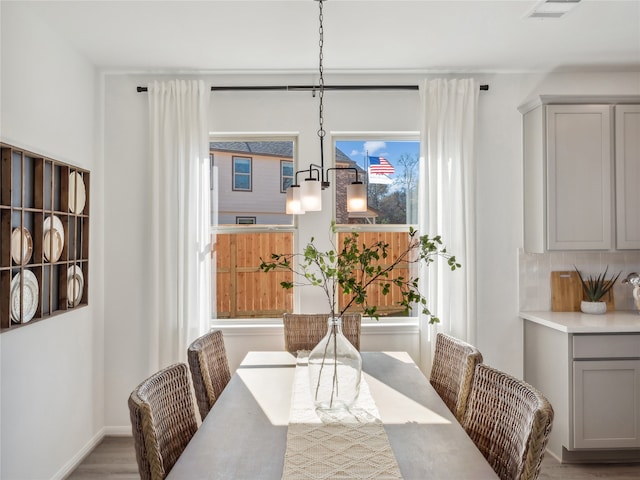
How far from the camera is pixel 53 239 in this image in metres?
2.68

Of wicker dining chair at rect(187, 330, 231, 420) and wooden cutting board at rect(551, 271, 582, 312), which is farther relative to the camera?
wooden cutting board at rect(551, 271, 582, 312)

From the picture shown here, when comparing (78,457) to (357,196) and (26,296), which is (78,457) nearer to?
(26,296)

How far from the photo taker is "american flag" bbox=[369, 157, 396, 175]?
360cm

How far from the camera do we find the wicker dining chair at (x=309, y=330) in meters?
3.10

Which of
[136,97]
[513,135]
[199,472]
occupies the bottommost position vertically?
[199,472]

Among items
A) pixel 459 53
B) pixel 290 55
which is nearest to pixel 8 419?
pixel 290 55

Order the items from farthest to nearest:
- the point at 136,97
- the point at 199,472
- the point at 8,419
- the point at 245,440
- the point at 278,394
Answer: the point at 136,97 → the point at 8,419 → the point at 278,394 → the point at 245,440 → the point at 199,472

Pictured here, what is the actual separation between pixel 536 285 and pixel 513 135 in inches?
43.4

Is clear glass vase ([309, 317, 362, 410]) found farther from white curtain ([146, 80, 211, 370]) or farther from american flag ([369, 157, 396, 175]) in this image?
american flag ([369, 157, 396, 175])

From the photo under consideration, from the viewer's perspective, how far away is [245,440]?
1608 mm

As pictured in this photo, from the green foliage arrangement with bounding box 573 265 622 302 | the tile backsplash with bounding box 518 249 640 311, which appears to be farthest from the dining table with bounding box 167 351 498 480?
the green foliage arrangement with bounding box 573 265 622 302

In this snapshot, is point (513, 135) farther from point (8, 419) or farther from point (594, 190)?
point (8, 419)

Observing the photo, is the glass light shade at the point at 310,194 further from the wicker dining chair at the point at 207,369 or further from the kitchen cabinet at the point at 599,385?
the kitchen cabinet at the point at 599,385

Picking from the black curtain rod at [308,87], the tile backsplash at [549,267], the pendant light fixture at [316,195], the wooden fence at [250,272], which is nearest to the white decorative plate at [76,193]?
the wooden fence at [250,272]
